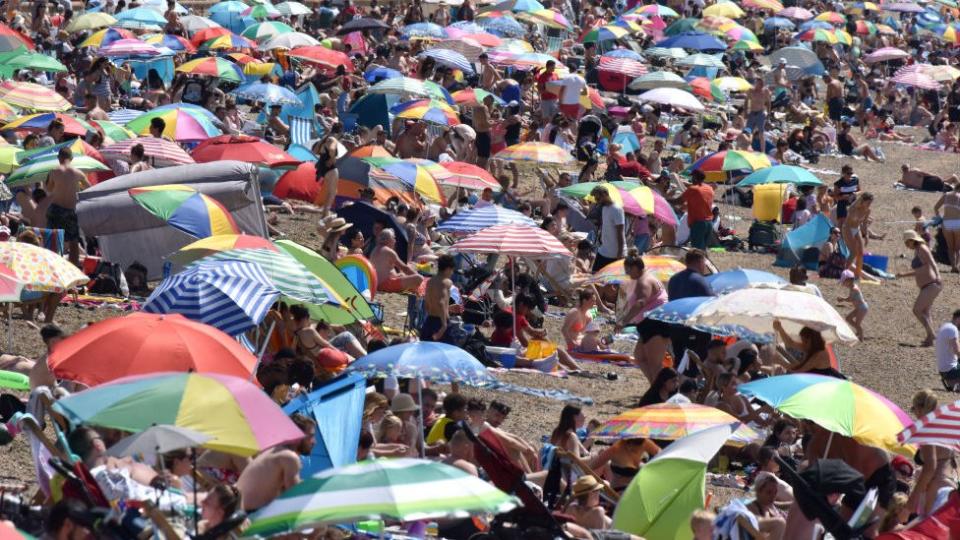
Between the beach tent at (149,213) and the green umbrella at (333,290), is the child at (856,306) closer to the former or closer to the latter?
the beach tent at (149,213)

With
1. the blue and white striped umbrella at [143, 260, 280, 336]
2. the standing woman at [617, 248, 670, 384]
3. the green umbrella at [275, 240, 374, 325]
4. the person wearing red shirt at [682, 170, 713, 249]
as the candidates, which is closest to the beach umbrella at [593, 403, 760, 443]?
the blue and white striped umbrella at [143, 260, 280, 336]

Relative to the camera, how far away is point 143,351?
366 inches

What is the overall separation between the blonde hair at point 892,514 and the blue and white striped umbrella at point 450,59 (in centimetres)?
1852

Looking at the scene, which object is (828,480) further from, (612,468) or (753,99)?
(753,99)

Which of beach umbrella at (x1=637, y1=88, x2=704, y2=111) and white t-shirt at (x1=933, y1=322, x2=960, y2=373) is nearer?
white t-shirt at (x1=933, y1=322, x2=960, y2=373)

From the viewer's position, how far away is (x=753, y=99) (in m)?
29.7

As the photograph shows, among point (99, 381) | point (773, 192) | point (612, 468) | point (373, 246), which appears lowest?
point (773, 192)

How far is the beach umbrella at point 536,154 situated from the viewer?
21016mm

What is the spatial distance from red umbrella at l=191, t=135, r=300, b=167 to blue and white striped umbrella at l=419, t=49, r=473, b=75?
9.42m

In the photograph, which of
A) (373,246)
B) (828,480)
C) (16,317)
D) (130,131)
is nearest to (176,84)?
(130,131)

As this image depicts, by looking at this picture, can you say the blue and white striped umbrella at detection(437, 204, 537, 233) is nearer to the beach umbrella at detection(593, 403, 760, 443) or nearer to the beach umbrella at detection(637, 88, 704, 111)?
the beach umbrella at detection(593, 403, 760, 443)

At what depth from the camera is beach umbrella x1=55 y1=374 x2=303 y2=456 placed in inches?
302

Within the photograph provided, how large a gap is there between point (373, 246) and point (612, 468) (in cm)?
656

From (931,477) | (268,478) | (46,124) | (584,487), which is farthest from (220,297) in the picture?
(46,124)
